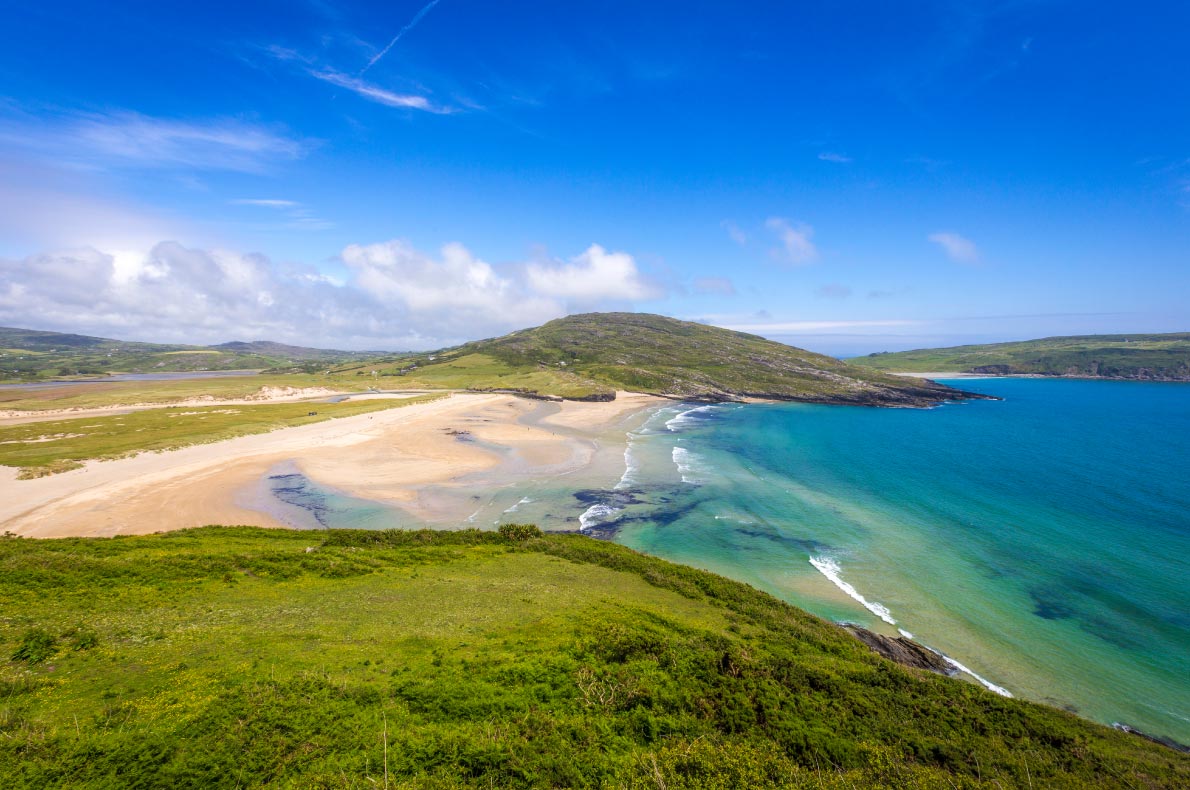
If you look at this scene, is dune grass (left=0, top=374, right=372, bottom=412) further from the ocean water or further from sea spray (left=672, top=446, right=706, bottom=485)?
sea spray (left=672, top=446, right=706, bottom=485)

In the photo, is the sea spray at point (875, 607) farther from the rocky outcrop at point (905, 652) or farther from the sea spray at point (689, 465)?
the sea spray at point (689, 465)

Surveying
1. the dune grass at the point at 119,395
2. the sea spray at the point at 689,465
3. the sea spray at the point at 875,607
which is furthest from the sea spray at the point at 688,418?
the dune grass at the point at 119,395

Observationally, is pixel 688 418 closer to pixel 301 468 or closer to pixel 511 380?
pixel 511 380

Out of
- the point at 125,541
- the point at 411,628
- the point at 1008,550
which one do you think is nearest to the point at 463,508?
the point at 125,541

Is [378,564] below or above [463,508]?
above

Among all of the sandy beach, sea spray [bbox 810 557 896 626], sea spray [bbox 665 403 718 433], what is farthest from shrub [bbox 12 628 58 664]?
sea spray [bbox 665 403 718 433]

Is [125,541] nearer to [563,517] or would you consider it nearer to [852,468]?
[563,517]

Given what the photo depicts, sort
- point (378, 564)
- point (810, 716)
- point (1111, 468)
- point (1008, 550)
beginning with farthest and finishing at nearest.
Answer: point (1111, 468), point (1008, 550), point (378, 564), point (810, 716)
